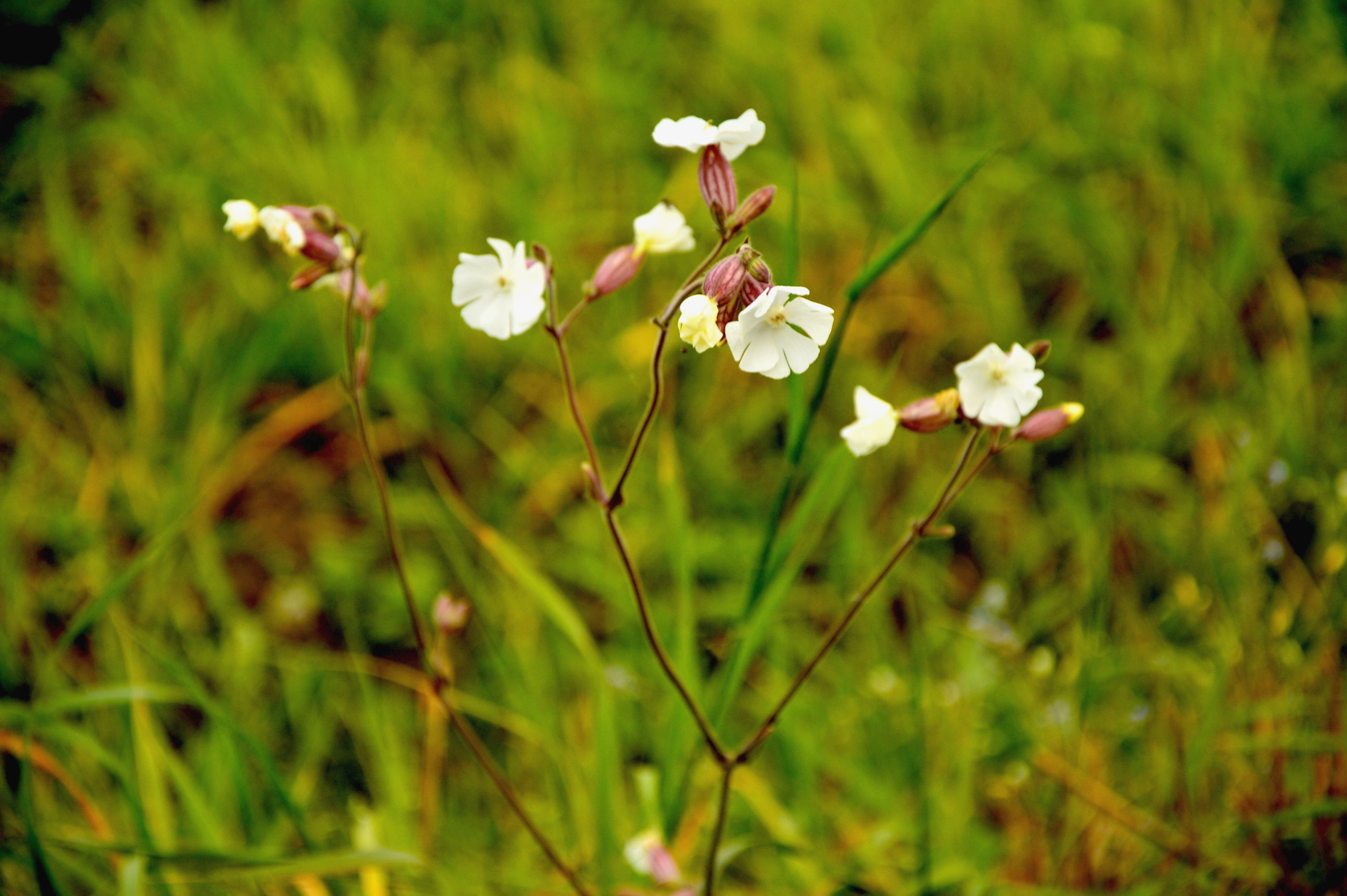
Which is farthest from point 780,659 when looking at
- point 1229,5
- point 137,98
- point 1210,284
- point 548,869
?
point 137,98

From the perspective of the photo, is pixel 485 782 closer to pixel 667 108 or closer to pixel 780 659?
pixel 780 659

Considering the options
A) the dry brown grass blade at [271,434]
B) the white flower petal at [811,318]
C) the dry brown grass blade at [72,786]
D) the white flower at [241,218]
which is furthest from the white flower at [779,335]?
the dry brown grass blade at [271,434]

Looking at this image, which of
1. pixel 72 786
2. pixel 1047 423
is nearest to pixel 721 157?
pixel 1047 423

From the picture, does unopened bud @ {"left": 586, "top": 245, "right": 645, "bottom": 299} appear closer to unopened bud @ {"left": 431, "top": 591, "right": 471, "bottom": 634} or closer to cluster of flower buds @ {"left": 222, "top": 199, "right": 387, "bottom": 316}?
cluster of flower buds @ {"left": 222, "top": 199, "right": 387, "bottom": 316}

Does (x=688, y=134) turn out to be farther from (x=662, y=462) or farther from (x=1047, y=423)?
(x=662, y=462)

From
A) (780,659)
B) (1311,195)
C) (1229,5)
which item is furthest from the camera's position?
Result: (1229,5)

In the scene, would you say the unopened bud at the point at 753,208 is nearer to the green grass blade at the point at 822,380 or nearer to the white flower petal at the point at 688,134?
the white flower petal at the point at 688,134

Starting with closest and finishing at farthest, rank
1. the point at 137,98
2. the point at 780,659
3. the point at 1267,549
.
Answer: the point at 1267,549, the point at 780,659, the point at 137,98
